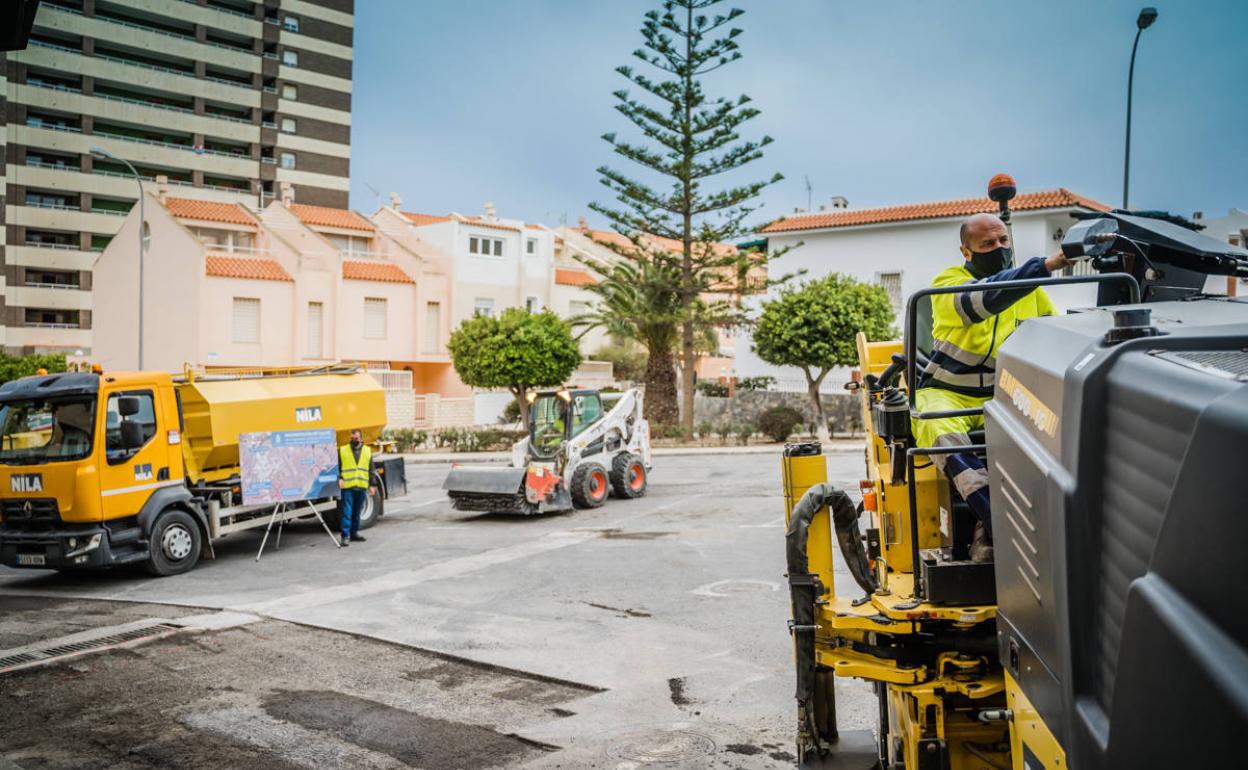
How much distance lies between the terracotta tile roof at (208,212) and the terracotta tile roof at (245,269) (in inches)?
153

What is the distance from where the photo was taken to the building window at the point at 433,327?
48219 millimetres

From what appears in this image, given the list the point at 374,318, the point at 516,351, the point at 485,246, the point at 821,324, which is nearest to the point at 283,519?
the point at 516,351

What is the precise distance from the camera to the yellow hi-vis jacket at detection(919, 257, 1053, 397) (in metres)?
3.88

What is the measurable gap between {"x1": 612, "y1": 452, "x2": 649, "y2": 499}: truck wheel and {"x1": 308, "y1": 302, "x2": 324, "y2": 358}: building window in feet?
95.1

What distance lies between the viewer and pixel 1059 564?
217cm

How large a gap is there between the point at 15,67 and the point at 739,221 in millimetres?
47857

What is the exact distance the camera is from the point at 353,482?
48.0 ft

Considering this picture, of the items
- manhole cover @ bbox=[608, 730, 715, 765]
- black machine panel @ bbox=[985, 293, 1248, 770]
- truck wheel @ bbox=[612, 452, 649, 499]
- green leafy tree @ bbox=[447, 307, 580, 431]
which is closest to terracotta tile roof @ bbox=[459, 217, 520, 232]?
green leafy tree @ bbox=[447, 307, 580, 431]

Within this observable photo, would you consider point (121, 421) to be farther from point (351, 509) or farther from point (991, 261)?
point (991, 261)

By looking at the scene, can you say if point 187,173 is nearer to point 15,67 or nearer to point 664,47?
point 15,67

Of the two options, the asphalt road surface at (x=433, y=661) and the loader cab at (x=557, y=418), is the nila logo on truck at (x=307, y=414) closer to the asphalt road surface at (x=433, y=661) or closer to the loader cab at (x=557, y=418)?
the asphalt road surface at (x=433, y=661)

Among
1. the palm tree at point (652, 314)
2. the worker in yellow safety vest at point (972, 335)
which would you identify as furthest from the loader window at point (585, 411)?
the palm tree at point (652, 314)

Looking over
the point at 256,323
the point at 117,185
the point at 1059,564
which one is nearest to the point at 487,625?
the point at 1059,564

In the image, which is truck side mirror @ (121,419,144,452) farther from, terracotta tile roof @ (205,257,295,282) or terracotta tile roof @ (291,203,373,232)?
terracotta tile roof @ (291,203,373,232)
